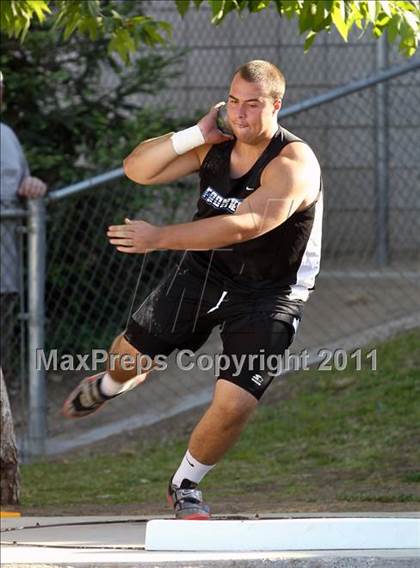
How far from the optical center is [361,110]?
992cm

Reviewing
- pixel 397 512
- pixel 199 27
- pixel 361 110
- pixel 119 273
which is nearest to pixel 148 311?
pixel 397 512

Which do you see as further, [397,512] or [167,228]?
[397,512]

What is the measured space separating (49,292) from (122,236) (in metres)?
4.21

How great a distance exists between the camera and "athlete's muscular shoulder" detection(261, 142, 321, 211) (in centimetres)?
536

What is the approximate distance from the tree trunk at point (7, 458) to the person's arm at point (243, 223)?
1956 mm

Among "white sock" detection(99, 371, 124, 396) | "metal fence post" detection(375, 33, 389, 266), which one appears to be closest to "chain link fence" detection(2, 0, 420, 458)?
"metal fence post" detection(375, 33, 389, 266)

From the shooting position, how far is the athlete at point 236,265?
5.46m

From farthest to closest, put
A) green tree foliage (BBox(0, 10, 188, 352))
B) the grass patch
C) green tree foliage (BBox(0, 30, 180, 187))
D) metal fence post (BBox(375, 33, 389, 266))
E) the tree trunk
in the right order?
metal fence post (BBox(375, 33, 389, 266)) < green tree foliage (BBox(0, 30, 180, 187)) < green tree foliage (BBox(0, 10, 188, 352)) < the grass patch < the tree trunk

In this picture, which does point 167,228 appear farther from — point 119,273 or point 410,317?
point 410,317

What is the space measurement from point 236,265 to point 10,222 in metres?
3.31

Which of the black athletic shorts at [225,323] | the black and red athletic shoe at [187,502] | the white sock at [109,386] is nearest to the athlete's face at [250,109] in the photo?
the black athletic shorts at [225,323]

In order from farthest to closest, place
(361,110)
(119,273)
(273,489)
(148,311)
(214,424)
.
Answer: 1. (361,110)
2. (119,273)
3. (273,489)
4. (148,311)
5. (214,424)

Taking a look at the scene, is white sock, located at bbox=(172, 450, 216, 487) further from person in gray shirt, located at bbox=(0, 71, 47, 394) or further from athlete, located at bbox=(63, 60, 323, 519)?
person in gray shirt, located at bbox=(0, 71, 47, 394)

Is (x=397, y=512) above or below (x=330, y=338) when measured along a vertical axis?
below
